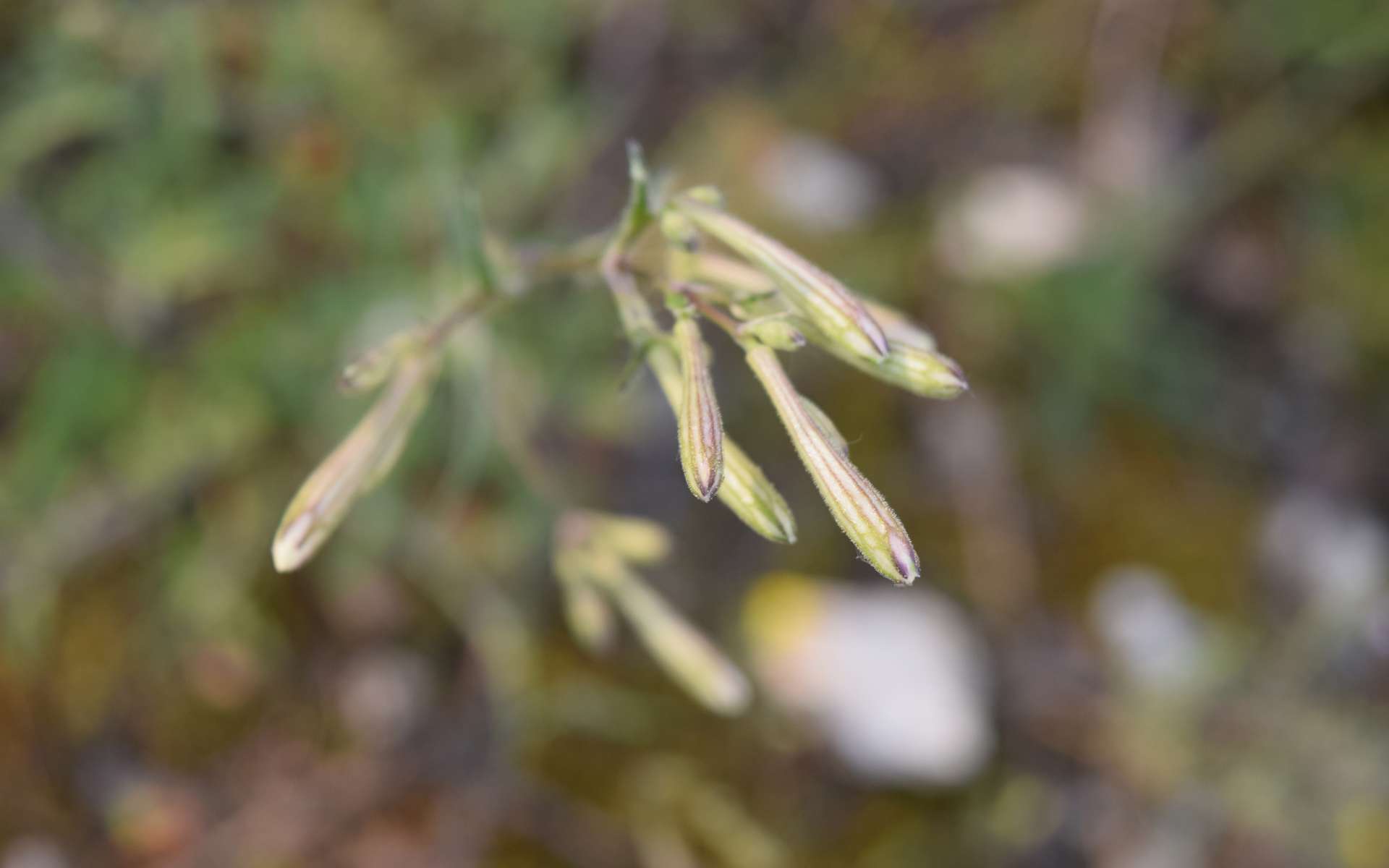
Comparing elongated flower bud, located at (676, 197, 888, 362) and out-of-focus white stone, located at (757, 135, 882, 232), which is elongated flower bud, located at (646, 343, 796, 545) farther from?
out-of-focus white stone, located at (757, 135, 882, 232)

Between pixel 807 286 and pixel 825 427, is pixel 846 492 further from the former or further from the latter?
pixel 807 286

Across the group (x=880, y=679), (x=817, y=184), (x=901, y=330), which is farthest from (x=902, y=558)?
(x=817, y=184)

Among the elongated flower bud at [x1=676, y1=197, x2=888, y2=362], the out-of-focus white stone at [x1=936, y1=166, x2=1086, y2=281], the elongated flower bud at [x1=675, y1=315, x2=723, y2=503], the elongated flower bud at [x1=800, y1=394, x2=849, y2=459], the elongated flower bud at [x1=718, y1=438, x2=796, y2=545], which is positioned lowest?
the out-of-focus white stone at [x1=936, y1=166, x2=1086, y2=281]

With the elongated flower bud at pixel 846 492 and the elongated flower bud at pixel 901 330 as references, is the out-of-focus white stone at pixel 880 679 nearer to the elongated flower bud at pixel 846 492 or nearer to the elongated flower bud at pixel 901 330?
the elongated flower bud at pixel 901 330

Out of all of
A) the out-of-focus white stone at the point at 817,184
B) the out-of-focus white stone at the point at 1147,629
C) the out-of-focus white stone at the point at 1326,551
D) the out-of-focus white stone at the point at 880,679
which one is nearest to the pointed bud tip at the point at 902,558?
the out-of-focus white stone at the point at 880,679

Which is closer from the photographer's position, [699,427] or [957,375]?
[699,427]

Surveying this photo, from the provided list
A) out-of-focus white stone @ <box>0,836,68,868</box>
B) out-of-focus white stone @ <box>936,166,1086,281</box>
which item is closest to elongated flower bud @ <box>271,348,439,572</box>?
out-of-focus white stone @ <box>0,836,68,868</box>

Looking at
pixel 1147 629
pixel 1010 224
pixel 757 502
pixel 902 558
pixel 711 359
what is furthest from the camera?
pixel 1010 224
